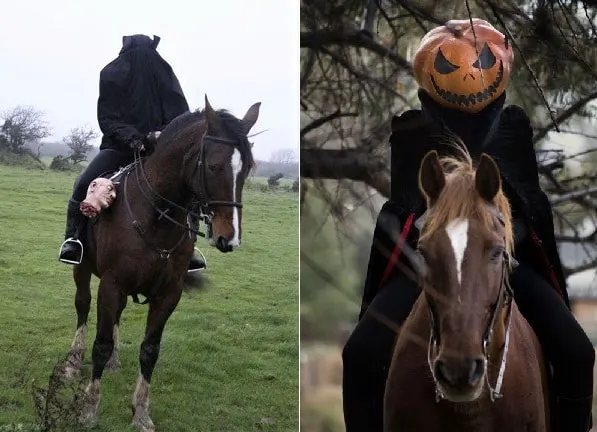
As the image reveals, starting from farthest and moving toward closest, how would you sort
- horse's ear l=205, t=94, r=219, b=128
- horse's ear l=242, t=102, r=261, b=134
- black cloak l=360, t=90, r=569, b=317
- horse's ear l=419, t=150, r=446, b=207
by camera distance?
horse's ear l=242, t=102, r=261, b=134, horse's ear l=205, t=94, r=219, b=128, black cloak l=360, t=90, r=569, b=317, horse's ear l=419, t=150, r=446, b=207

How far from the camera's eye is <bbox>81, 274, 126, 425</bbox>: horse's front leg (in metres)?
3.25

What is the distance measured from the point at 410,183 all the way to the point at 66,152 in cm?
160

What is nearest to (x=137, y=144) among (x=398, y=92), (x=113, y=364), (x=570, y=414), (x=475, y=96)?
(x=113, y=364)

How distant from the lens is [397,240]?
2.74m

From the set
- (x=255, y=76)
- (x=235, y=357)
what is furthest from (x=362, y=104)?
(x=235, y=357)

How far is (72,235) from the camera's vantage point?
339 centimetres

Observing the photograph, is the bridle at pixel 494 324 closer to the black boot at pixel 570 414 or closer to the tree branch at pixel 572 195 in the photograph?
the black boot at pixel 570 414

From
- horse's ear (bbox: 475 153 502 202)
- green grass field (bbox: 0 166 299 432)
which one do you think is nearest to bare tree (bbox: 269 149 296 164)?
green grass field (bbox: 0 166 299 432)

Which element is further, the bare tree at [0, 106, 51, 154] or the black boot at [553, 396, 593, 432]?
the bare tree at [0, 106, 51, 154]

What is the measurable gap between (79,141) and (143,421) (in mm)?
1336

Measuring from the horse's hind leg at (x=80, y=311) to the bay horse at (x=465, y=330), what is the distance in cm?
162

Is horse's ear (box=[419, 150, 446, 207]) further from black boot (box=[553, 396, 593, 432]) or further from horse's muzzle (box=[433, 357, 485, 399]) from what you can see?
black boot (box=[553, 396, 593, 432])

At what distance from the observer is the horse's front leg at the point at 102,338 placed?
3.25m

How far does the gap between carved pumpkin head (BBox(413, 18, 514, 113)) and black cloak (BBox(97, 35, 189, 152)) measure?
1175mm
